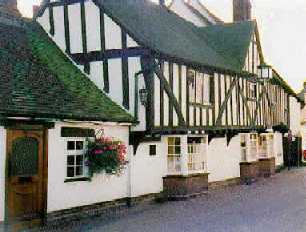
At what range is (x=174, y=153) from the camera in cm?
1856

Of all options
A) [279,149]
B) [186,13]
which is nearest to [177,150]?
[186,13]

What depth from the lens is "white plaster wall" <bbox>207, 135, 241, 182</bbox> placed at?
21.5m

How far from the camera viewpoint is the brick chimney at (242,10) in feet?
95.1

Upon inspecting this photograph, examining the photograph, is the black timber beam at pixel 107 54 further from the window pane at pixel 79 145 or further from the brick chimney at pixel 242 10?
the brick chimney at pixel 242 10

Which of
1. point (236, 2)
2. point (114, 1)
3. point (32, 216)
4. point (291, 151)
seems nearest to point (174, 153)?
point (114, 1)

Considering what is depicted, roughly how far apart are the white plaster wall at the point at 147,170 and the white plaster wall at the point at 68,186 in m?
0.97

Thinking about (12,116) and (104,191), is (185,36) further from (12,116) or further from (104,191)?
(12,116)

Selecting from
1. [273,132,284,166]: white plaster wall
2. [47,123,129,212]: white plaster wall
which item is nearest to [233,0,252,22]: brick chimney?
[273,132,284,166]: white plaster wall

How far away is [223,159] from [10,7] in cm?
1129

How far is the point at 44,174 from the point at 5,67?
324 centimetres

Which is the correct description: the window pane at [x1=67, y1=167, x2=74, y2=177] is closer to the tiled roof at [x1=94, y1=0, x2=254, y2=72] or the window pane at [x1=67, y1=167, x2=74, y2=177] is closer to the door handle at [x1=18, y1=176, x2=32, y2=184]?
the door handle at [x1=18, y1=176, x2=32, y2=184]

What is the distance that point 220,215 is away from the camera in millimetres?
13766

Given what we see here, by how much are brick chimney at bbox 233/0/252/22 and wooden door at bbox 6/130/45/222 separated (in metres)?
19.2

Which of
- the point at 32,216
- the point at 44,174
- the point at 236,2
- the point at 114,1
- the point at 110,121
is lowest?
the point at 32,216
